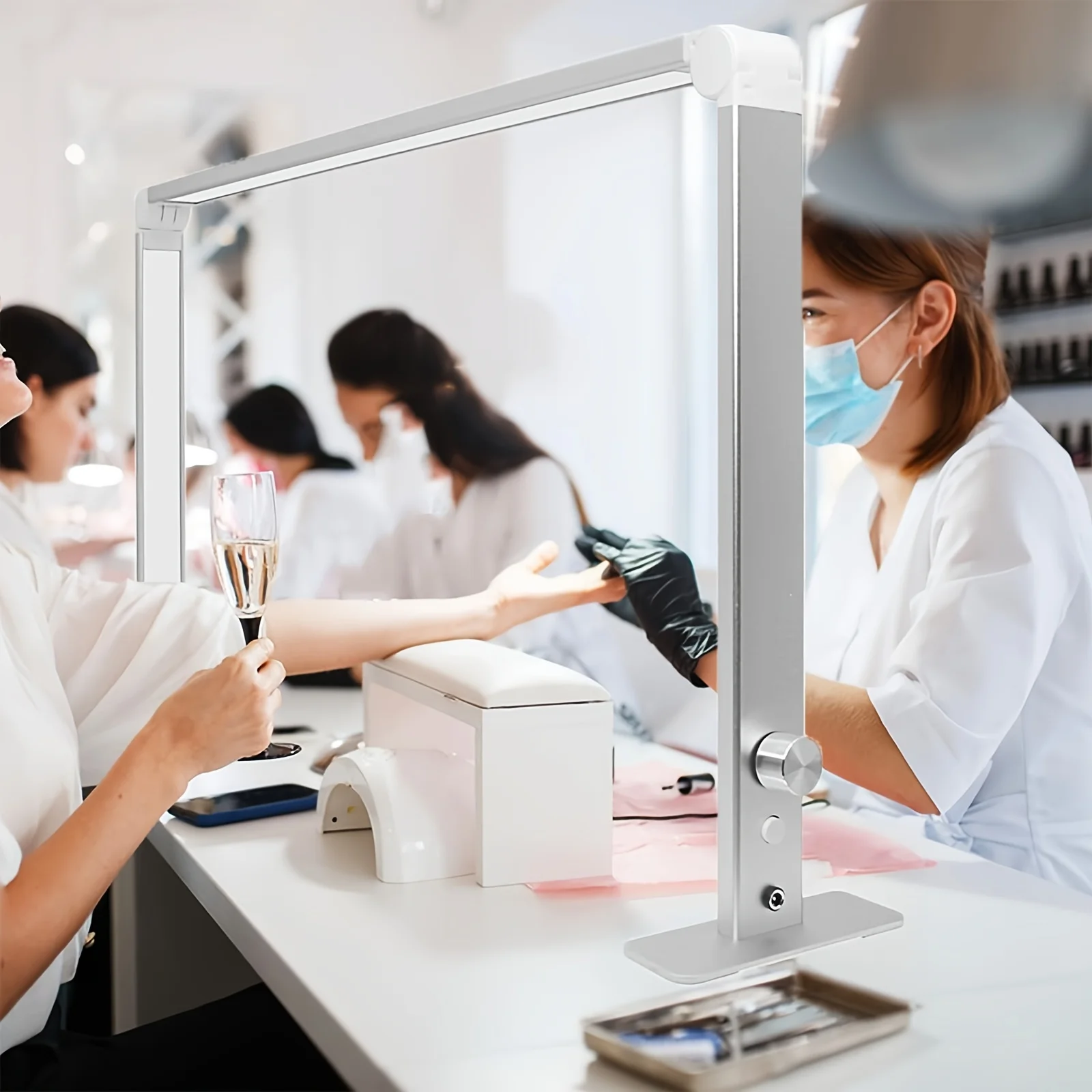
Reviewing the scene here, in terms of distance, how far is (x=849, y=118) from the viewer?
164cm

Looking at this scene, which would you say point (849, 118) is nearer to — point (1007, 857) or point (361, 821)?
point (1007, 857)

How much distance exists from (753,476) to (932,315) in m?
0.80

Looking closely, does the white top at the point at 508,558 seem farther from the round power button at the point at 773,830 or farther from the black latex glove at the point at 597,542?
the round power button at the point at 773,830

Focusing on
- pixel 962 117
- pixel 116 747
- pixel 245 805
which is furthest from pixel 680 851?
pixel 962 117

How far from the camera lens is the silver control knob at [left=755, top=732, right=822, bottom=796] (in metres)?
0.90

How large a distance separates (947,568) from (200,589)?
92 centimetres

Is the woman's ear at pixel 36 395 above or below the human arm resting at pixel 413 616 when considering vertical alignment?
above

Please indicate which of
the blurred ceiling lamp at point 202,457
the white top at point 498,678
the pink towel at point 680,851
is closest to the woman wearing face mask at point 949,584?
the pink towel at point 680,851

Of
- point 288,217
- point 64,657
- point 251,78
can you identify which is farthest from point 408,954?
point 251,78

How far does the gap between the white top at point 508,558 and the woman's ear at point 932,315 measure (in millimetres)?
768

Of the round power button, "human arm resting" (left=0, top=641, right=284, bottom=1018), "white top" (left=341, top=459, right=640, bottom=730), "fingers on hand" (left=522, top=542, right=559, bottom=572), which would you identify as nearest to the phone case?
"human arm resting" (left=0, top=641, right=284, bottom=1018)

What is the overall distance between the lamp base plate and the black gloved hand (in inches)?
21.2

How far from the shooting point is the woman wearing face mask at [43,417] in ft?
8.14

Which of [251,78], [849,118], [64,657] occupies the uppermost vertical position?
[251,78]
